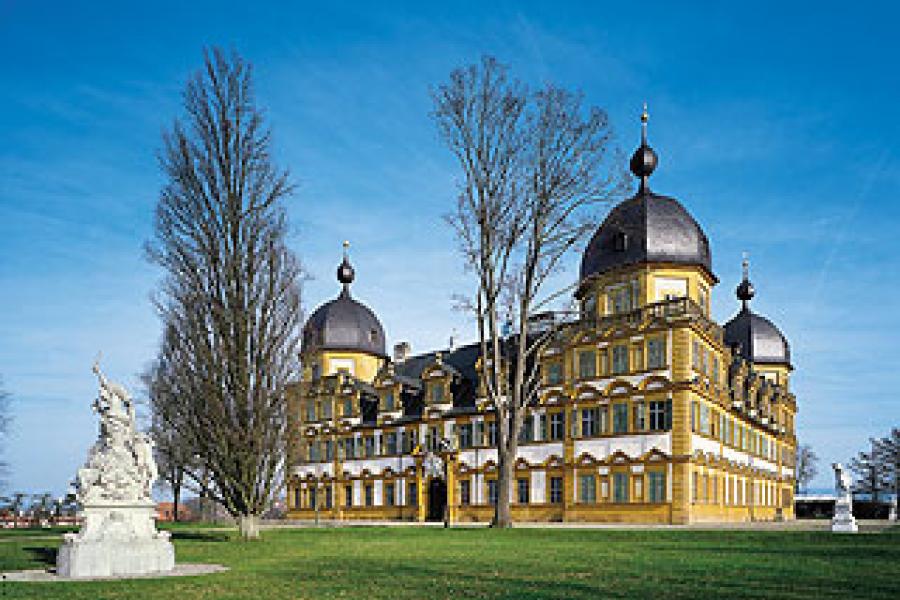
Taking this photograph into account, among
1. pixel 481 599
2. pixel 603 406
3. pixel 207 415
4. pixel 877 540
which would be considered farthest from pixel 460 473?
pixel 481 599

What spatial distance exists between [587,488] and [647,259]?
11.2 m

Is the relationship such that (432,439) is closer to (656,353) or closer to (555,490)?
(555,490)

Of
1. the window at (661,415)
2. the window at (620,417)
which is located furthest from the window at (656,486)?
the window at (620,417)

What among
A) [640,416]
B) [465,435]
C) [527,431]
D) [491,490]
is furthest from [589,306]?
[491,490]

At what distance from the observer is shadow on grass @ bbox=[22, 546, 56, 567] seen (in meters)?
17.7

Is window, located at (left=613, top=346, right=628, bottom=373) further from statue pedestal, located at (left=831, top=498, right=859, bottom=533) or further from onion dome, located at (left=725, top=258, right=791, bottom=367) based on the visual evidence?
onion dome, located at (left=725, top=258, right=791, bottom=367)

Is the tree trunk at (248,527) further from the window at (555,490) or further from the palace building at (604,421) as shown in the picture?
the window at (555,490)

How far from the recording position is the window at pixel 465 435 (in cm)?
4950

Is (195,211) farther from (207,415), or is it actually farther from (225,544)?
(225,544)

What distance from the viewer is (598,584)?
12172 mm

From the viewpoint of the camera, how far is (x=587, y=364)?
42.6 m

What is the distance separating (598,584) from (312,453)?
162 feet

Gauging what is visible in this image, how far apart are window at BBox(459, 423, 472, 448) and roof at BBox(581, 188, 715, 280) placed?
1183cm

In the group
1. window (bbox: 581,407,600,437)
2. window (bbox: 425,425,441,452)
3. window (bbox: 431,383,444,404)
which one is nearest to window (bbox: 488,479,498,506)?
window (bbox: 425,425,441,452)
